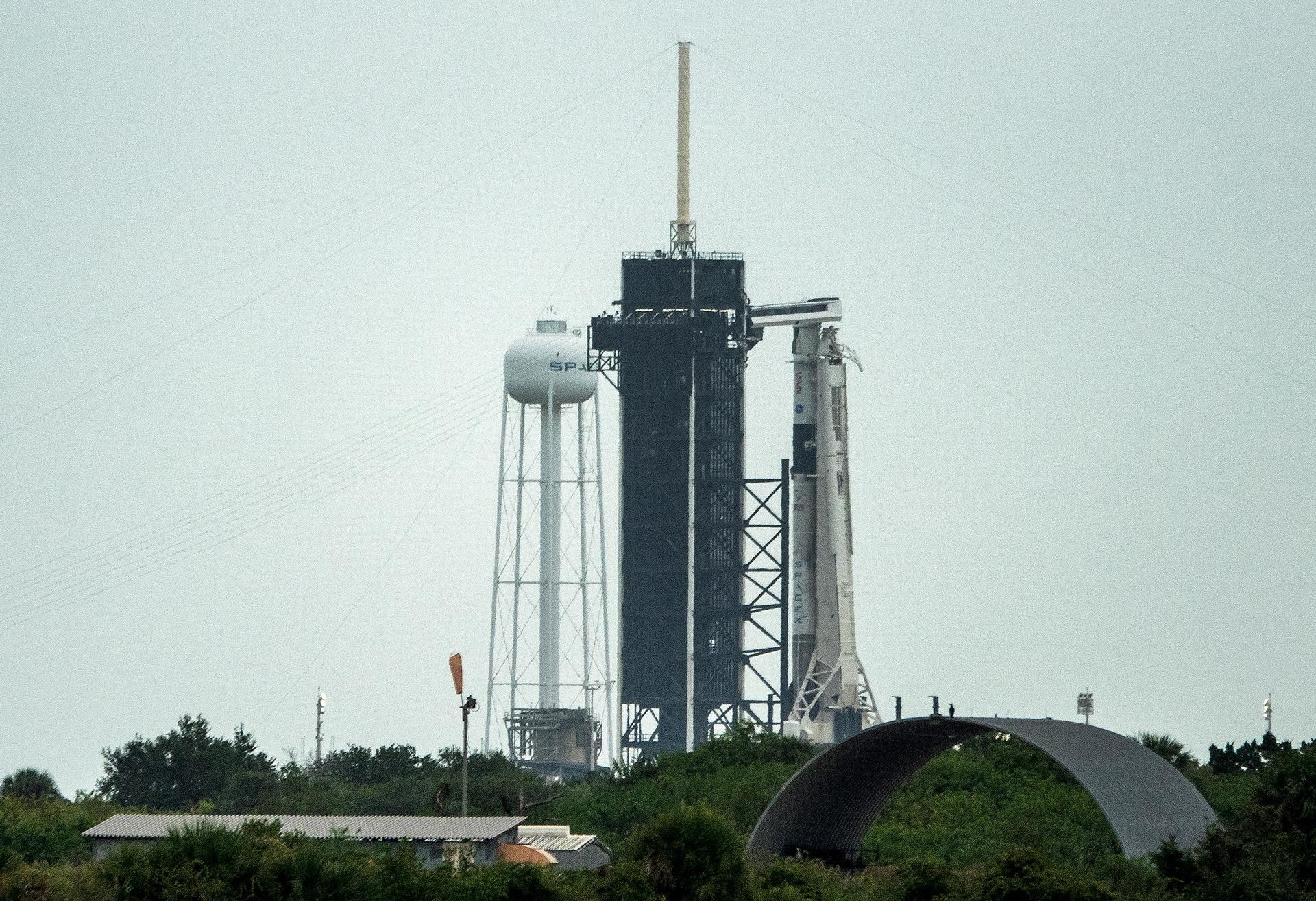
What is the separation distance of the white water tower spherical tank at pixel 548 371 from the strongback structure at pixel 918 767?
246ft

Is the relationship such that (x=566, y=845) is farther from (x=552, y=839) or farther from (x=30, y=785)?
(x=30, y=785)

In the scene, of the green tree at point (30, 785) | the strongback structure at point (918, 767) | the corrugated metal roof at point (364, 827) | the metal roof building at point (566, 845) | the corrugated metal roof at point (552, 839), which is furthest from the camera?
the green tree at point (30, 785)

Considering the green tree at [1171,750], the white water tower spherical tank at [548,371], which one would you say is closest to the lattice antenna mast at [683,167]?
the white water tower spherical tank at [548,371]

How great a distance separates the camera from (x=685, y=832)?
172ft

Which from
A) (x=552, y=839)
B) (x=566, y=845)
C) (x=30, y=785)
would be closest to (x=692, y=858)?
(x=566, y=845)

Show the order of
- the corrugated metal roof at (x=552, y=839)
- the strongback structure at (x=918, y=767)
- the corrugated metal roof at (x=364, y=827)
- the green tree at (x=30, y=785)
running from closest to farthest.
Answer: the strongback structure at (x=918, y=767), the corrugated metal roof at (x=364, y=827), the corrugated metal roof at (x=552, y=839), the green tree at (x=30, y=785)

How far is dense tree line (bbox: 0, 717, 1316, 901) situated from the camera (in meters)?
50.9

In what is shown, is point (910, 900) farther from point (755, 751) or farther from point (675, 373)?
point (675, 373)

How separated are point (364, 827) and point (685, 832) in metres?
14.8

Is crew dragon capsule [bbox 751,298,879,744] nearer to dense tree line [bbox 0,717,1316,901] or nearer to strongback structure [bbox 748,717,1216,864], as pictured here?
dense tree line [bbox 0,717,1316,901]

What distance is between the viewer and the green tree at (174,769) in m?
114

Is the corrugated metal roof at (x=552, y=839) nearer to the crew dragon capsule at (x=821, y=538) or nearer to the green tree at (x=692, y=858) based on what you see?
the green tree at (x=692, y=858)

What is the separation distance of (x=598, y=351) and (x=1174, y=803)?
8279 centimetres

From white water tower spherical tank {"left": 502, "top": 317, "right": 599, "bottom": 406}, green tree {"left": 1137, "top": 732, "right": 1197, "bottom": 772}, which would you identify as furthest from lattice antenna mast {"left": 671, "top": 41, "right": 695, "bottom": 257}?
green tree {"left": 1137, "top": 732, "right": 1197, "bottom": 772}
